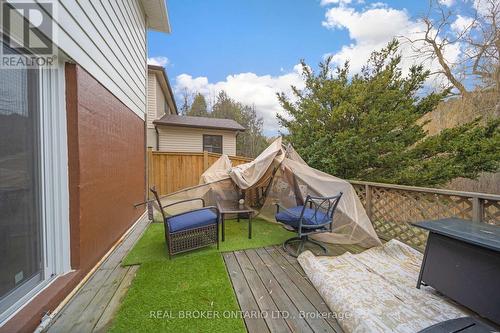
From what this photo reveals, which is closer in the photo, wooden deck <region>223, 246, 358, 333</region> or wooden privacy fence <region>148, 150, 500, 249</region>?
wooden deck <region>223, 246, 358, 333</region>

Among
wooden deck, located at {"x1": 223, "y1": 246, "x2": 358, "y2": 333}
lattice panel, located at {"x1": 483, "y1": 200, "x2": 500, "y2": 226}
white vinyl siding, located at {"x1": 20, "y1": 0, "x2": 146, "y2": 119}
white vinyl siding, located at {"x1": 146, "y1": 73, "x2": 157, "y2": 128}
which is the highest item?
white vinyl siding, located at {"x1": 146, "y1": 73, "x2": 157, "y2": 128}

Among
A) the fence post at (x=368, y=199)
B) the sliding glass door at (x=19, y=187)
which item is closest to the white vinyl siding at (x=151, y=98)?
the sliding glass door at (x=19, y=187)

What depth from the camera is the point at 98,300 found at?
210 cm

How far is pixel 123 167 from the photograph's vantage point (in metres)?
3.60

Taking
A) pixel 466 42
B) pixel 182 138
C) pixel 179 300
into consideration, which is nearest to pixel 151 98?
pixel 182 138

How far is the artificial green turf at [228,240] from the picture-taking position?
9.98 feet

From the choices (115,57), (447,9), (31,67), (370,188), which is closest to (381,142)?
(370,188)

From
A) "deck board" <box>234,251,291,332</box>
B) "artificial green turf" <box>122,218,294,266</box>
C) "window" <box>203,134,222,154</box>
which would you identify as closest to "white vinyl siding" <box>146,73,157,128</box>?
"window" <box>203,134,222,154</box>

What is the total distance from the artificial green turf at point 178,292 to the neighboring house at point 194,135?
7.00 metres

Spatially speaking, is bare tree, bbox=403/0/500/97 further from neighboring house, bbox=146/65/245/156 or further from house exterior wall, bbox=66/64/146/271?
house exterior wall, bbox=66/64/146/271

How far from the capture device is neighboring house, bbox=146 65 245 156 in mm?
9336

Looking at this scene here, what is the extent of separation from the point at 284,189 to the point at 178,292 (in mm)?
2657

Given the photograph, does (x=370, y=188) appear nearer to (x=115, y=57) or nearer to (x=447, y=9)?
(x=115, y=57)
